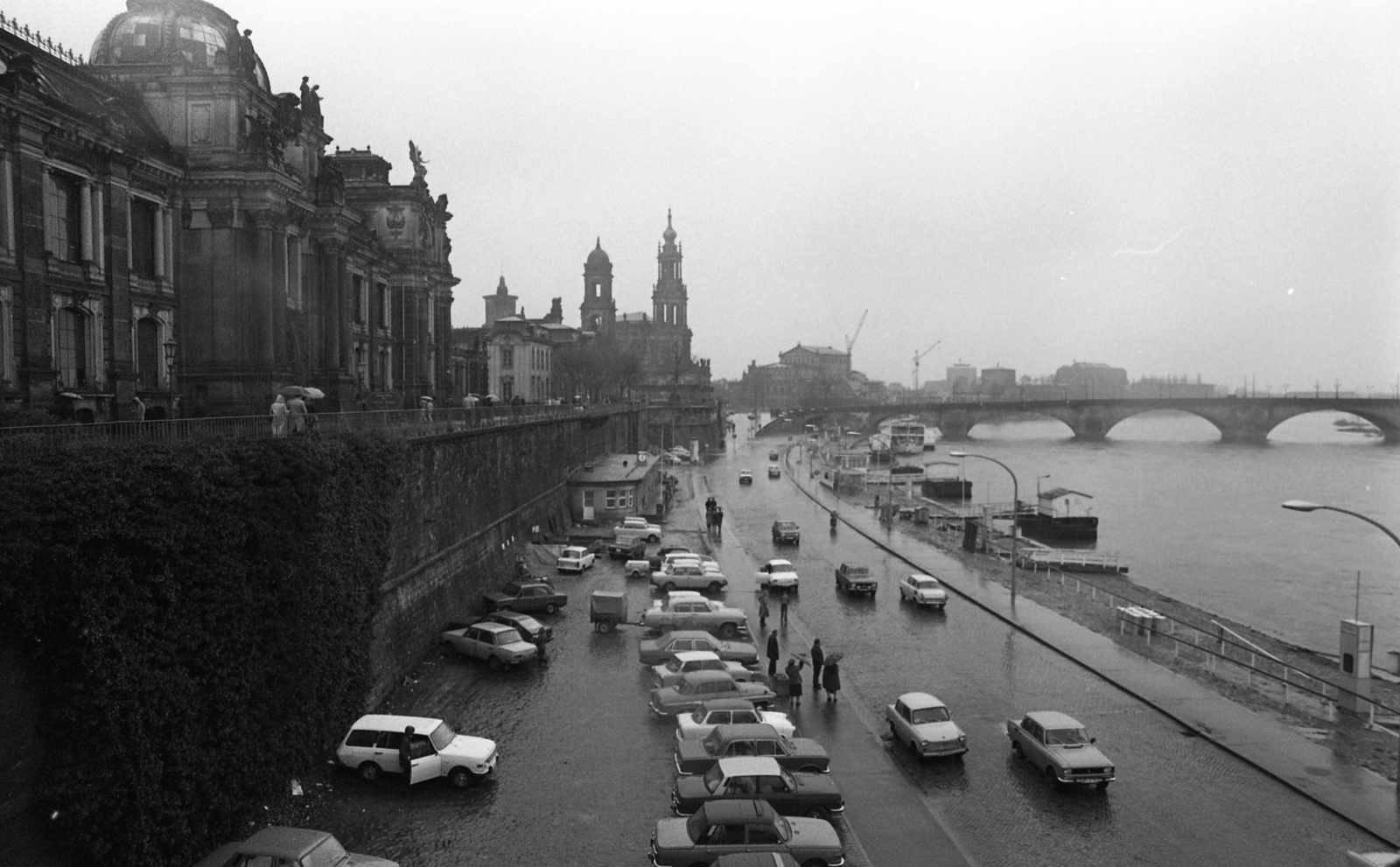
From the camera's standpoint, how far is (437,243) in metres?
59.1

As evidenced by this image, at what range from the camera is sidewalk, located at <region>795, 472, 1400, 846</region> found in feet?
57.5

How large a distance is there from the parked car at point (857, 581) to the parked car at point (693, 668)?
41.5 feet

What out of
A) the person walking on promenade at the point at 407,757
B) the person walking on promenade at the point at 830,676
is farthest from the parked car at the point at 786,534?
the person walking on promenade at the point at 407,757

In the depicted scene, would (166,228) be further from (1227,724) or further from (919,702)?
(1227,724)

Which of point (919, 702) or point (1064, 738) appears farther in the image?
point (919, 702)

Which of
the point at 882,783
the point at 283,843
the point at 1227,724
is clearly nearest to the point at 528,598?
the point at 882,783

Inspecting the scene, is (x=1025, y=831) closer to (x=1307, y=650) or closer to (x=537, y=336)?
(x=1307, y=650)

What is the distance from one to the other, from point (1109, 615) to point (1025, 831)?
65.6ft

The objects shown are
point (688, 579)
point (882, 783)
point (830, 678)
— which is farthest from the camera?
point (688, 579)

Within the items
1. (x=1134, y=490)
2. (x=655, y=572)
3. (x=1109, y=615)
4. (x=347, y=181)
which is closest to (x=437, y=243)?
(x=347, y=181)

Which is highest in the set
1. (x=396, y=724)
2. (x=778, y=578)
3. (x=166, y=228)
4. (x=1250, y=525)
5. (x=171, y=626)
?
(x=166, y=228)

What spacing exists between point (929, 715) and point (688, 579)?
663 inches

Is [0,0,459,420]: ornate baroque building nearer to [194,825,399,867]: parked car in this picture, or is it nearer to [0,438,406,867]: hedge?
[0,438,406,867]: hedge

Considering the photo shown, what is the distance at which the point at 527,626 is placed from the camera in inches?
1106
